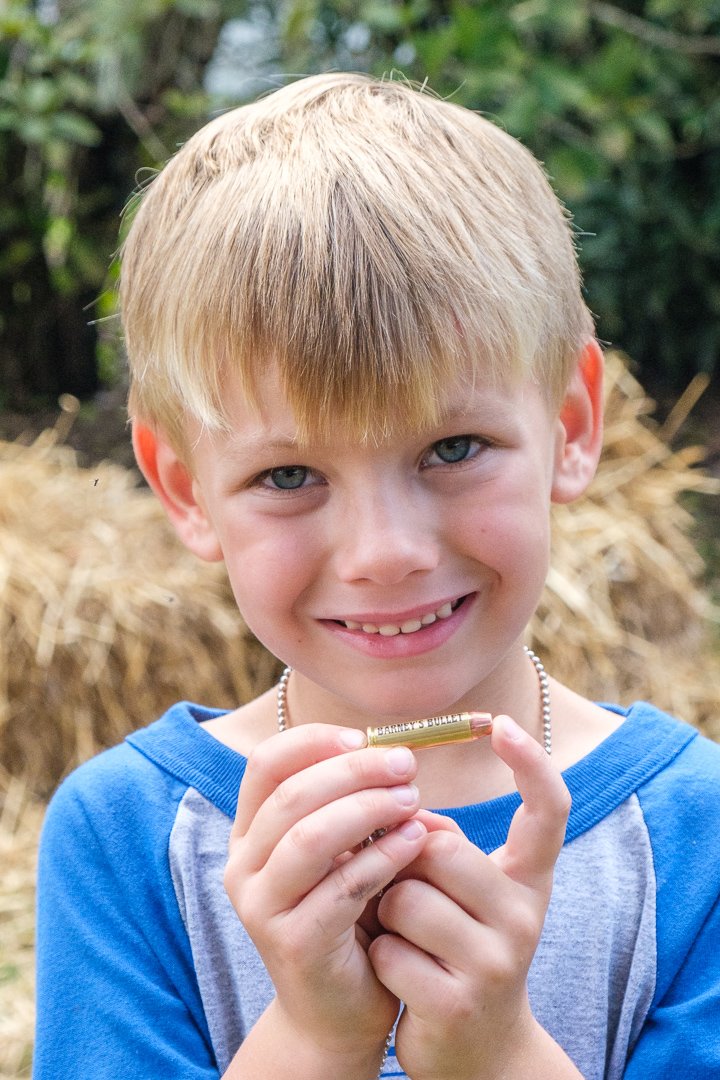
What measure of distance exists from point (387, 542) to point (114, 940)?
0.52 meters

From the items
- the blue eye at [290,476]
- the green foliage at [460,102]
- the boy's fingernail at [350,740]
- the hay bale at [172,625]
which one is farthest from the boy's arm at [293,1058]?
the green foliage at [460,102]

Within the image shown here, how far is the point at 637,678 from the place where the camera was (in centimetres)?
299

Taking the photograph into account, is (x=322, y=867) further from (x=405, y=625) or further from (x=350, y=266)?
(x=350, y=266)

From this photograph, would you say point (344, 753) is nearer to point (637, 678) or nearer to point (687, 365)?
point (637, 678)

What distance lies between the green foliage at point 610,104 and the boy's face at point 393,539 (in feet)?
4.81

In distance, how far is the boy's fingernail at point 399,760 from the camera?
100 cm

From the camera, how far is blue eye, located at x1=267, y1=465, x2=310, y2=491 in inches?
46.2

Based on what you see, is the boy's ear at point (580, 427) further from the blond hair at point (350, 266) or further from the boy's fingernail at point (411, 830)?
the boy's fingernail at point (411, 830)

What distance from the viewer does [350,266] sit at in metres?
1.12

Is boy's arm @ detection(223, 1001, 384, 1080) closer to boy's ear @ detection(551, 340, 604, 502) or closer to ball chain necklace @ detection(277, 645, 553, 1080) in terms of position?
ball chain necklace @ detection(277, 645, 553, 1080)

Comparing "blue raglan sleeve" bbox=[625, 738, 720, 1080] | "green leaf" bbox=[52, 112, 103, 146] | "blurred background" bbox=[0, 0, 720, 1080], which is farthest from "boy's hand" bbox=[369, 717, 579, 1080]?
"green leaf" bbox=[52, 112, 103, 146]

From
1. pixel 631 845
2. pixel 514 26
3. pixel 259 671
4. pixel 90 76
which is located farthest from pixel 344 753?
pixel 90 76

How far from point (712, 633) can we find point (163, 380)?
95.7 inches

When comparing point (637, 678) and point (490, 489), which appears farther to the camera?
point (637, 678)
